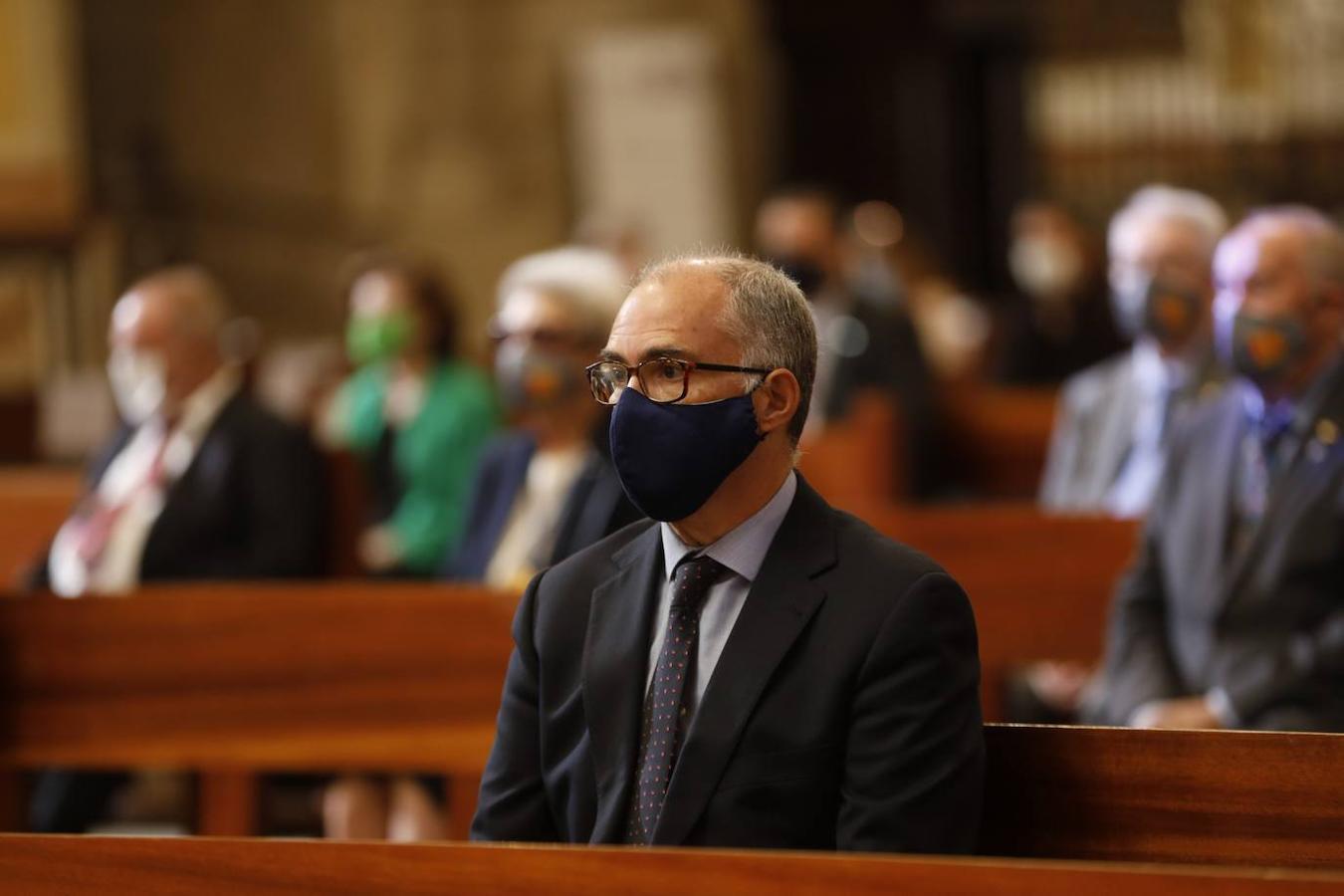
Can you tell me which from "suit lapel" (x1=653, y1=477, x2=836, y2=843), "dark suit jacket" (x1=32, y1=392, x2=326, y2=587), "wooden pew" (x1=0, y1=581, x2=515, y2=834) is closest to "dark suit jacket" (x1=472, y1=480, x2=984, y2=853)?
"suit lapel" (x1=653, y1=477, x2=836, y2=843)

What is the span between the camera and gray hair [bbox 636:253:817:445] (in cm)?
226

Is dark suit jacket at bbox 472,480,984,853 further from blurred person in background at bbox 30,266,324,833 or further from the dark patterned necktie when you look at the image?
blurred person in background at bbox 30,266,324,833

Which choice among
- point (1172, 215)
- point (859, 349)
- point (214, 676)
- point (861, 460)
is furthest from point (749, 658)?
point (859, 349)

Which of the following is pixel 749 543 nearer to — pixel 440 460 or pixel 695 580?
pixel 695 580

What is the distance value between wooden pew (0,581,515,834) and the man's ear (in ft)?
5.93

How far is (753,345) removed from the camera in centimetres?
227

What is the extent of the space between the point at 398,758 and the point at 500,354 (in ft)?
3.21

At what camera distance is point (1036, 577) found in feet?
15.1

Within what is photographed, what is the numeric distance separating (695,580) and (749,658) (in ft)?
0.46

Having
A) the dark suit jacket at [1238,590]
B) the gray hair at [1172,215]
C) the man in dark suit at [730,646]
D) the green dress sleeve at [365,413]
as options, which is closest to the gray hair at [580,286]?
the dark suit jacket at [1238,590]

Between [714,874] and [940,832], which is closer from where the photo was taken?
[714,874]

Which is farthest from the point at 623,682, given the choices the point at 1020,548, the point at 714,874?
the point at 1020,548

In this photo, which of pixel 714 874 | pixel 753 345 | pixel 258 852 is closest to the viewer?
pixel 714 874

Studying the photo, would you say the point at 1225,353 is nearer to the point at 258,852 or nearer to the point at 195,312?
the point at 258,852
